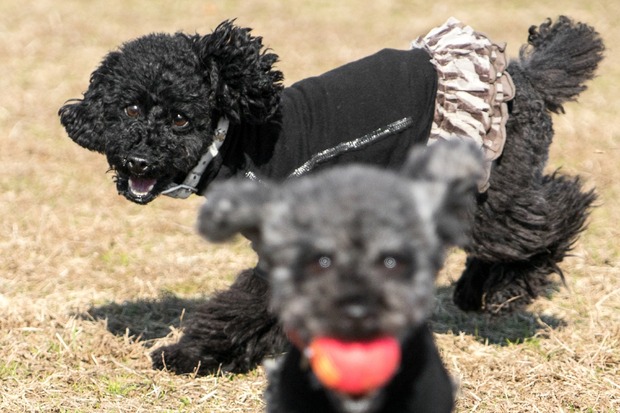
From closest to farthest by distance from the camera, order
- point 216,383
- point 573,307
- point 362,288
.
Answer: point 362,288, point 216,383, point 573,307

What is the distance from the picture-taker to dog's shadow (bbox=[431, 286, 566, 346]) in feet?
15.7

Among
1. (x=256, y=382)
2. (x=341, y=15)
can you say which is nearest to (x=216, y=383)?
(x=256, y=382)

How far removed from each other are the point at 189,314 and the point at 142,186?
3.73ft

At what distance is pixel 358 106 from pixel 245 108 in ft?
1.63

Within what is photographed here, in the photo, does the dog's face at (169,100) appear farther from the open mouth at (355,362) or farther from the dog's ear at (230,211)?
the open mouth at (355,362)

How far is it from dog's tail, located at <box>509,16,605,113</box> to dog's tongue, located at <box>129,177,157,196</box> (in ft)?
5.86

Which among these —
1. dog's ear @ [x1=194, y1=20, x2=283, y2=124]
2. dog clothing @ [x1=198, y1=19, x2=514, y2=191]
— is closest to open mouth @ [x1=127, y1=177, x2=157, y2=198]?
dog clothing @ [x1=198, y1=19, x2=514, y2=191]

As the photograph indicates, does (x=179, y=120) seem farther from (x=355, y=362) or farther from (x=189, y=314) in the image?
(x=355, y=362)

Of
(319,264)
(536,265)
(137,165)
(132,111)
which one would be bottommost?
(536,265)

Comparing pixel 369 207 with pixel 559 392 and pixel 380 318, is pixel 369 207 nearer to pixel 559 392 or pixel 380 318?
pixel 380 318

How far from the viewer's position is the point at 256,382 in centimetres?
425

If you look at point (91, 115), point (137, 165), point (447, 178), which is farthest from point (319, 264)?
point (91, 115)

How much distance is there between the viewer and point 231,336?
439 centimetres

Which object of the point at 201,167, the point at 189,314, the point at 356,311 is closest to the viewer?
the point at 356,311
